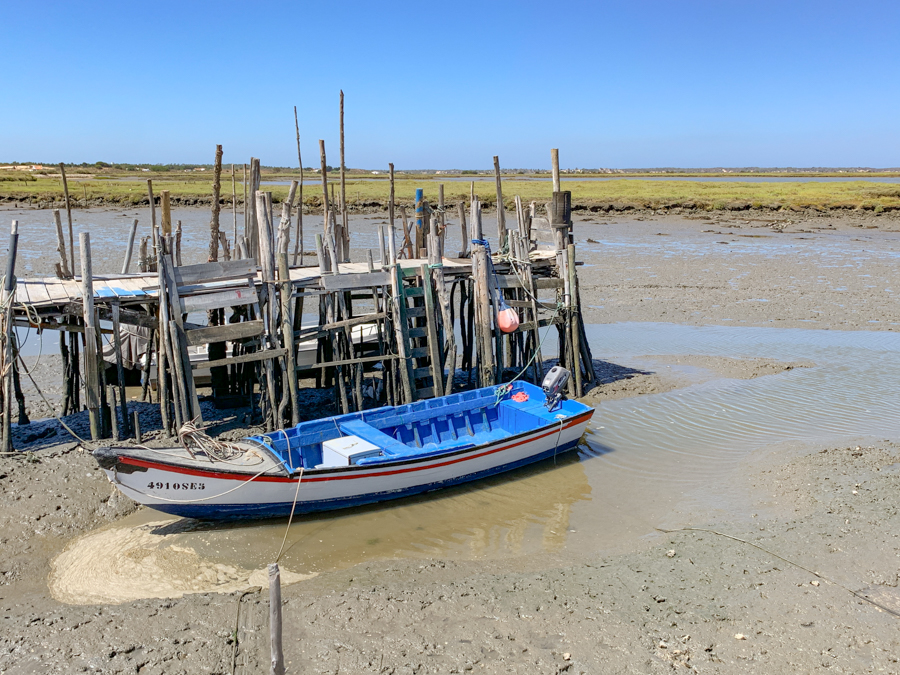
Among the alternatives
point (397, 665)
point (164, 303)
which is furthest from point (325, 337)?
point (397, 665)

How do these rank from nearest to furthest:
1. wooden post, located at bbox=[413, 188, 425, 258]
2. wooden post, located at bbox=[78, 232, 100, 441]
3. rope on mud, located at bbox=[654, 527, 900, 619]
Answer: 1. rope on mud, located at bbox=[654, 527, 900, 619]
2. wooden post, located at bbox=[78, 232, 100, 441]
3. wooden post, located at bbox=[413, 188, 425, 258]

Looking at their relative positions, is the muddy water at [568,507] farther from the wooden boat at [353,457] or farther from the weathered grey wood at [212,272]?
the weathered grey wood at [212,272]

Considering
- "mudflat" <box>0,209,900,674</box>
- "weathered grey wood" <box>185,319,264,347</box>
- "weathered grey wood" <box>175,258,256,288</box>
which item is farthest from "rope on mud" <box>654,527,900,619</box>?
"weathered grey wood" <box>175,258,256,288</box>

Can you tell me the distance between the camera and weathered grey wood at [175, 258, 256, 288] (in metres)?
11.4

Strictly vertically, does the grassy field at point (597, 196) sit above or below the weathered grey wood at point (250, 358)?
above

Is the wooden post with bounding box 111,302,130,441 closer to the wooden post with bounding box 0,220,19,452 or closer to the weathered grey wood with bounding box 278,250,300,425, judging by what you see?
the wooden post with bounding box 0,220,19,452

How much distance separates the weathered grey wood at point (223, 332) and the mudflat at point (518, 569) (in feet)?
6.34

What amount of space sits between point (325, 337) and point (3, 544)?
6.42m

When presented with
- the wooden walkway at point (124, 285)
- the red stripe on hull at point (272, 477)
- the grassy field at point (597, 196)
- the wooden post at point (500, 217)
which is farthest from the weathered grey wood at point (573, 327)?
the grassy field at point (597, 196)

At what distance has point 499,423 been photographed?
516 inches

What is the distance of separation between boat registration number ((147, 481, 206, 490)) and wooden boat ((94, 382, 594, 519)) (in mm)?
13

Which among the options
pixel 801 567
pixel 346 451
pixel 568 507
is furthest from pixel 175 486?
pixel 801 567

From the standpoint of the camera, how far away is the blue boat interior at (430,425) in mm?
10695

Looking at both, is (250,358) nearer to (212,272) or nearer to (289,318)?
(289,318)
